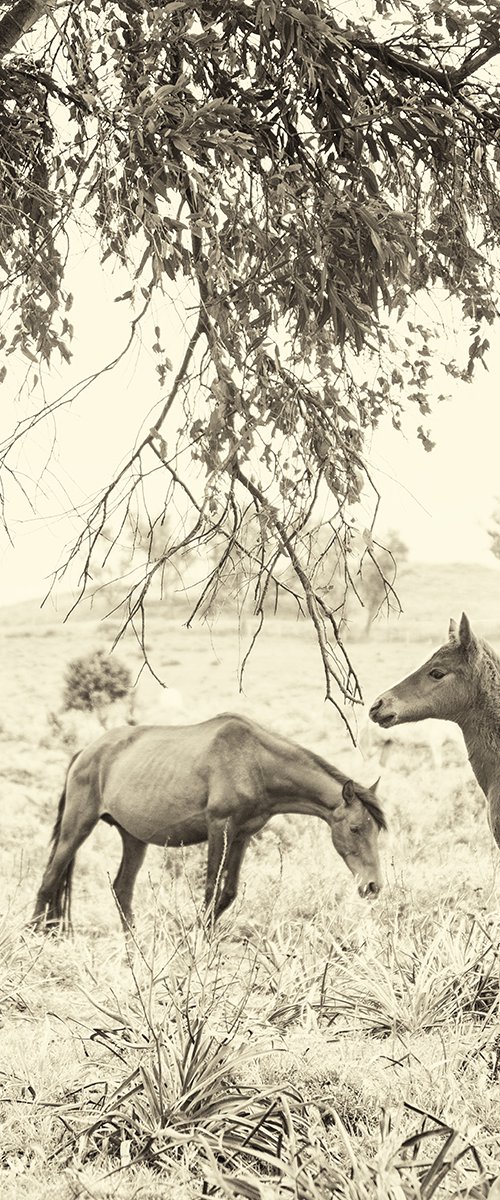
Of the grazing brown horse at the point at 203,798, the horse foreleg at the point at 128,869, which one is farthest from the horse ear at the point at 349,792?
the horse foreleg at the point at 128,869

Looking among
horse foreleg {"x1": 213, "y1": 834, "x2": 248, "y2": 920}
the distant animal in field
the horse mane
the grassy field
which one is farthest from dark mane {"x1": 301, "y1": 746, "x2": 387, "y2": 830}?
the distant animal in field

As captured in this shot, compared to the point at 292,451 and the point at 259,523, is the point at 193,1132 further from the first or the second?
the point at 292,451

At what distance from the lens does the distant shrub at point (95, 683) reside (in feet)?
55.7

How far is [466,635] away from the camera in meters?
6.61

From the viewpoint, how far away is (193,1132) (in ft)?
13.1

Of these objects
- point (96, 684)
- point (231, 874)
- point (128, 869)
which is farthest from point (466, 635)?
point (96, 684)

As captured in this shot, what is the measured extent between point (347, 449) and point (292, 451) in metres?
0.75

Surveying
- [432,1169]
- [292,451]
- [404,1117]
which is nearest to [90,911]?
[292,451]

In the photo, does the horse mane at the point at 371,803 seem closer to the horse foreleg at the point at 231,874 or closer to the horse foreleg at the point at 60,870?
the horse foreleg at the point at 231,874

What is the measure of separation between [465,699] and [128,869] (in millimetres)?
3763

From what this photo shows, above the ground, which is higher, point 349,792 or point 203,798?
point 349,792

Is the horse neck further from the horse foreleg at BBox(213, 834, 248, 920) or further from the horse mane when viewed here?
the horse foreleg at BBox(213, 834, 248, 920)

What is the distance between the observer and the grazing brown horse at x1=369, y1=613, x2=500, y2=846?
6727mm

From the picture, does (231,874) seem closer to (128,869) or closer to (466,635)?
(128,869)
